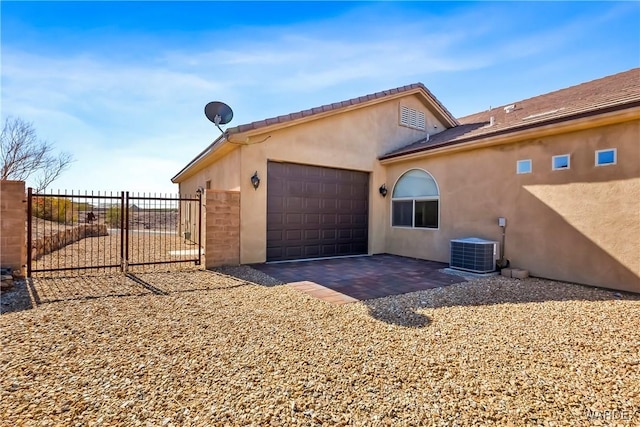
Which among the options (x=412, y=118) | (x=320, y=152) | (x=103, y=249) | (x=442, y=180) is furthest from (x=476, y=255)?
(x=103, y=249)

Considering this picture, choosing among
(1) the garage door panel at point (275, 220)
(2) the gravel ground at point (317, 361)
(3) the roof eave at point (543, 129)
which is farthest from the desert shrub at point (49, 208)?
(3) the roof eave at point (543, 129)

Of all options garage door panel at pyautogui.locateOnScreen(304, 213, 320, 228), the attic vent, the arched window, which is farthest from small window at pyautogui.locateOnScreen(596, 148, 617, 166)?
garage door panel at pyautogui.locateOnScreen(304, 213, 320, 228)

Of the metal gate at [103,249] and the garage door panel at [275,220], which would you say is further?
the garage door panel at [275,220]

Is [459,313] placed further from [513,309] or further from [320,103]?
[320,103]

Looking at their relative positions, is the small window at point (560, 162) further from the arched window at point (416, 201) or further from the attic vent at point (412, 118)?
the attic vent at point (412, 118)

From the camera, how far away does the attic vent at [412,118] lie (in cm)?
1233

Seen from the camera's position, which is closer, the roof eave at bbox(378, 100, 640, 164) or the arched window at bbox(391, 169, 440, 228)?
the roof eave at bbox(378, 100, 640, 164)

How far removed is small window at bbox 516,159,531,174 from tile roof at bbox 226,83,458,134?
535 cm

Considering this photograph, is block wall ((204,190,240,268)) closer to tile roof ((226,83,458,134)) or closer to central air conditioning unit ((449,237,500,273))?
tile roof ((226,83,458,134))

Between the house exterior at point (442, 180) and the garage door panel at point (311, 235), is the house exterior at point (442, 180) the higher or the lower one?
the higher one

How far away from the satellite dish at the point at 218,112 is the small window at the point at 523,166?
8098 millimetres

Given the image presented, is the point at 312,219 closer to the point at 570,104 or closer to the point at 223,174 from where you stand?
the point at 223,174

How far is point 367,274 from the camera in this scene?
802 centimetres

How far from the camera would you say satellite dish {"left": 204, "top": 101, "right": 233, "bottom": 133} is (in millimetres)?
8898
